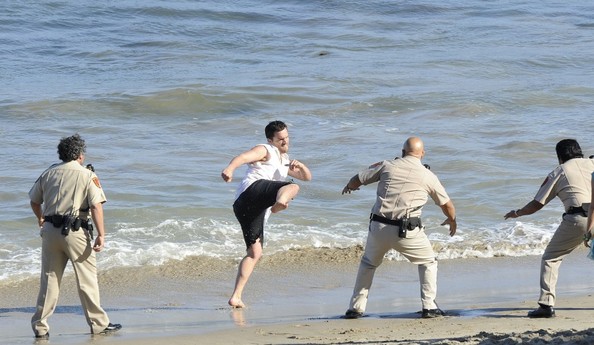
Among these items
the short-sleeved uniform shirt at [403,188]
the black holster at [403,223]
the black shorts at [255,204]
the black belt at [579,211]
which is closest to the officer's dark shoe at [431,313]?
the black holster at [403,223]

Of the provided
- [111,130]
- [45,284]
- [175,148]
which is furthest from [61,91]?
[45,284]

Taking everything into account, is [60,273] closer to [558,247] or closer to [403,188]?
[403,188]

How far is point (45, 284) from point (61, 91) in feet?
43.7

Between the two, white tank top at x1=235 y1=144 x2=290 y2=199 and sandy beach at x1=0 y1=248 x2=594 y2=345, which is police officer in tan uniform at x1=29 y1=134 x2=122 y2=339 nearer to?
sandy beach at x1=0 y1=248 x2=594 y2=345

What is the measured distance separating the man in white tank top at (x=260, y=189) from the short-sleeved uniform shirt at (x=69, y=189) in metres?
1.16

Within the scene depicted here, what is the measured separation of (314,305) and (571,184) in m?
2.25

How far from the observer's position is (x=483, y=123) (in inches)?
717

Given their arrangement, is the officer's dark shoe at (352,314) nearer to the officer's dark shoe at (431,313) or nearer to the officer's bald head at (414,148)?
the officer's dark shoe at (431,313)

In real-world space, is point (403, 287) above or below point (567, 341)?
below

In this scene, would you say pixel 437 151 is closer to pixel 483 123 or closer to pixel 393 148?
pixel 393 148

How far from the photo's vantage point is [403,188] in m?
7.83

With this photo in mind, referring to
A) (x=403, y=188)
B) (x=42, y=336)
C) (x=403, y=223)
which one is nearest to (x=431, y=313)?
(x=403, y=223)

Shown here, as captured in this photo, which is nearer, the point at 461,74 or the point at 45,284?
the point at 45,284

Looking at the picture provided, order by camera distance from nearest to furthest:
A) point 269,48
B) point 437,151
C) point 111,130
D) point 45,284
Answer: point 45,284, point 437,151, point 111,130, point 269,48
